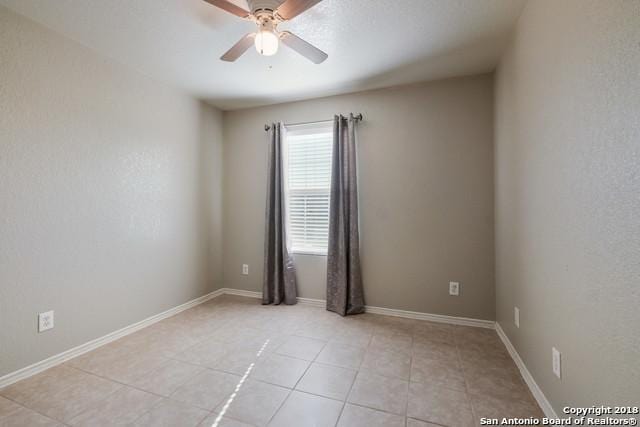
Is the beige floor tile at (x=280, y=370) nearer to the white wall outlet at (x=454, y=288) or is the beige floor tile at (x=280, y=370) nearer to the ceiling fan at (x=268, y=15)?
the white wall outlet at (x=454, y=288)

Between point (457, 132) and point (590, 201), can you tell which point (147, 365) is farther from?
point (457, 132)

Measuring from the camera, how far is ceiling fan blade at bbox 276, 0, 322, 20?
143cm

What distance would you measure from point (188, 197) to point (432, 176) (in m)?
2.69

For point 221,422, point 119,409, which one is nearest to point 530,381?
point 221,422

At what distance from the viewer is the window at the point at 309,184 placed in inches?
127

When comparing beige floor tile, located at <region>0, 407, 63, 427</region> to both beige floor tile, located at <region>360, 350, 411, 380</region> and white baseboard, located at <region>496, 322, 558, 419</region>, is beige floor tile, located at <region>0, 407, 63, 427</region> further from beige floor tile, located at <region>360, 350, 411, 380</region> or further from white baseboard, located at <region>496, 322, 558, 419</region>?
white baseboard, located at <region>496, 322, 558, 419</region>

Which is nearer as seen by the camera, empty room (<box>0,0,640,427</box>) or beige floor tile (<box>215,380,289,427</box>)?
empty room (<box>0,0,640,427</box>)

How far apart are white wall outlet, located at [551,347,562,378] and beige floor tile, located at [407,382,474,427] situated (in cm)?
48

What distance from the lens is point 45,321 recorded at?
75.4 inches

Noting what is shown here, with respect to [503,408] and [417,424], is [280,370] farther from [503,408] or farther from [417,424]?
[503,408]

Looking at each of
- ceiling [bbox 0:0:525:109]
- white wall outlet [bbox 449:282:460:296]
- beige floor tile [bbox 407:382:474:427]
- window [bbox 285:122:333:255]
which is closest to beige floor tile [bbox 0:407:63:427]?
beige floor tile [bbox 407:382:474:427]

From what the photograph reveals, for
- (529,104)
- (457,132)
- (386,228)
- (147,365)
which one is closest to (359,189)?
(386,228)

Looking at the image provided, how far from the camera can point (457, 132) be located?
2.66m

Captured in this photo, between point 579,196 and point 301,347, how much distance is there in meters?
2.02
